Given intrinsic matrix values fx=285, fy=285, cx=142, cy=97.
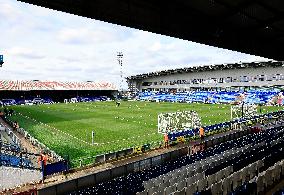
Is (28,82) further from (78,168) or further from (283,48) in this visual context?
(283,48)

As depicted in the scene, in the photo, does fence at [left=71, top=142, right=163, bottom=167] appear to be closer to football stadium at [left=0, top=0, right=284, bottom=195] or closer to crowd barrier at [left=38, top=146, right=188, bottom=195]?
football stadium at [left=0, top=0, right=284, bottom=195]

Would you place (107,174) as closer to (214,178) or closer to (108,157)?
(108,157)

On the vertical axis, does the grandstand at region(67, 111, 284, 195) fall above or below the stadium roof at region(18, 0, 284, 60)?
below

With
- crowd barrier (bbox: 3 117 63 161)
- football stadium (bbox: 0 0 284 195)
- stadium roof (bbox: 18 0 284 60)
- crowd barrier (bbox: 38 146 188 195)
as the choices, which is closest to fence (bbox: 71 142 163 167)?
football stadium (bbox: 0 0 284 195)

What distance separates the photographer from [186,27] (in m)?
8.47

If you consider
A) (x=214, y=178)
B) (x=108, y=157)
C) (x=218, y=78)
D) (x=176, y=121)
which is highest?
(x=218, y=78)

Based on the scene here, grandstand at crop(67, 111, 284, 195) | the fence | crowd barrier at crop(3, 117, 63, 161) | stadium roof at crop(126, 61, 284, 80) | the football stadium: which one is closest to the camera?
the football stadium

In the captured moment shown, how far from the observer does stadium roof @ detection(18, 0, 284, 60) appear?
22.3ft

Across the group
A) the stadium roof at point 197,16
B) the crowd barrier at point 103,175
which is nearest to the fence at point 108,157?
the crowd barrier at point 103,175

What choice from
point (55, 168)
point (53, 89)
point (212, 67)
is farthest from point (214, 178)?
point (53, 89)

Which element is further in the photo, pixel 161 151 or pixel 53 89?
pixel 53 89

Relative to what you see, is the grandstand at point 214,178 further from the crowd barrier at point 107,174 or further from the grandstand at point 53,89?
the grandstand at point 53,89

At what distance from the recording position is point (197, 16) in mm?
8211

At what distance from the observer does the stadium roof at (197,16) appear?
6809 millimetres
